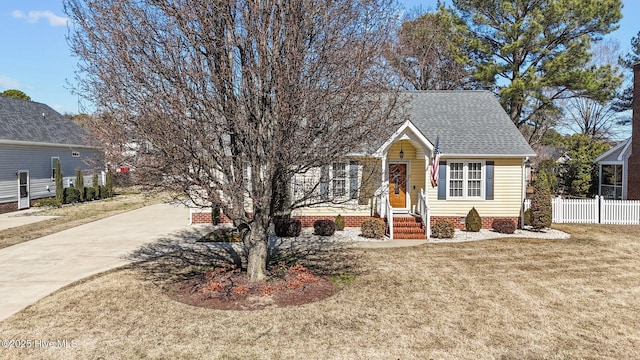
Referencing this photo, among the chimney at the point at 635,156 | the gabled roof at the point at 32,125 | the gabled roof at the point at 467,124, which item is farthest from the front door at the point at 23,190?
the chimney at the point at 635,156

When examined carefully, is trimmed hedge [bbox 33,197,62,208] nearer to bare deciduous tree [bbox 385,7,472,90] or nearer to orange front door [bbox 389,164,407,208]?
orange front door [bbox 389,164,407,208]

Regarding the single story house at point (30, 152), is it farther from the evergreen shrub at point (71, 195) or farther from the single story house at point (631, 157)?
the single story house at point (631, 157)

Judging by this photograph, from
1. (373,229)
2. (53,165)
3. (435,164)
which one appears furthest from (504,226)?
(53,165)

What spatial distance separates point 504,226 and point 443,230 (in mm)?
2848

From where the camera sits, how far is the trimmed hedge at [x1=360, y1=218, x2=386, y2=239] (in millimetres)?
14750

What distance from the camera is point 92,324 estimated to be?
6.80 meters

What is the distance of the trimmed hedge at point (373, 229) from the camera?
581 inches

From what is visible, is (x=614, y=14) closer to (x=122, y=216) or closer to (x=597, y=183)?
(x=597, y=183)

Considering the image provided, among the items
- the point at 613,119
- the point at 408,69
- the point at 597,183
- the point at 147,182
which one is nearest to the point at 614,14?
the point at 597,183

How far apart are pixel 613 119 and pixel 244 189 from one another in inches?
1786

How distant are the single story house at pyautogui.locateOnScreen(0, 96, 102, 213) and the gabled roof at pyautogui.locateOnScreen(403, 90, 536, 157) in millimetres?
17637

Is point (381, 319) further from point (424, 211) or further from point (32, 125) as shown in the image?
point (32, 125)

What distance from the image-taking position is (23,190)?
23.8 meters

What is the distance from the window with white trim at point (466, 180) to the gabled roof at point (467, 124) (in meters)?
0.61
